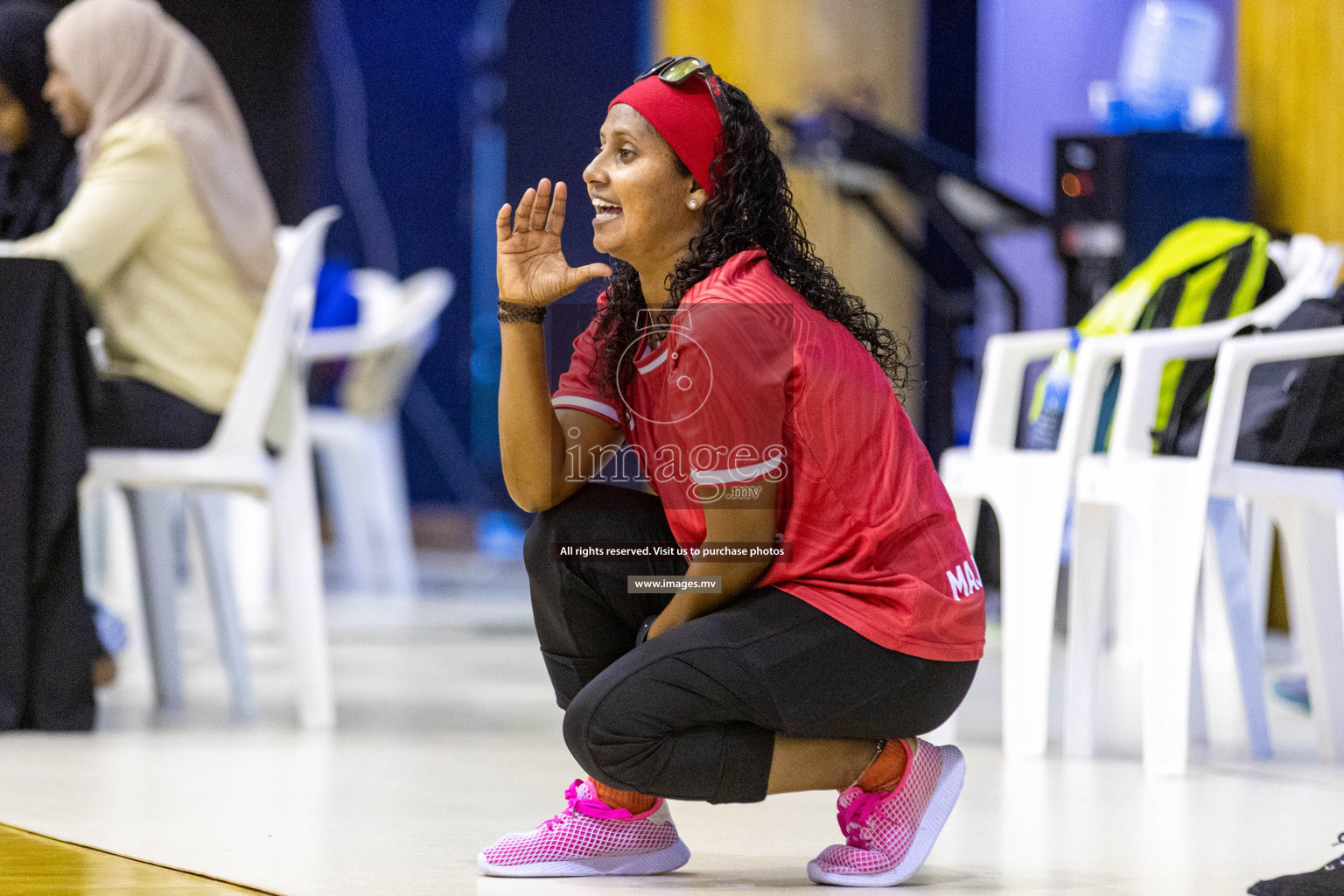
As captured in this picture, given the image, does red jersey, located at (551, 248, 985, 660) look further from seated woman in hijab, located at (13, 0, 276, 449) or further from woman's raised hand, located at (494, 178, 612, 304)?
seated woman in hijab, located at (13, 0, 276, 449)

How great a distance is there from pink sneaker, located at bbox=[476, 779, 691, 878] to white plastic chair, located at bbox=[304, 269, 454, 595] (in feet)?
11.6

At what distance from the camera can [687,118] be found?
141cm

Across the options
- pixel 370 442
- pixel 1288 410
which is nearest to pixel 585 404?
pixel 1288 410

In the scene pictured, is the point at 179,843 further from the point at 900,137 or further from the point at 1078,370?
the point at 900,137

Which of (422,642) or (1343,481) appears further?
(422,642)

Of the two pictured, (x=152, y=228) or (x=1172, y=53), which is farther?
(x=1172, y=53)

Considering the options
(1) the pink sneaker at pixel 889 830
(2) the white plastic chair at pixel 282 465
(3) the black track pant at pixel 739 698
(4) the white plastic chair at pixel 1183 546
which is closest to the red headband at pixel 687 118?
(3) the black track pant at pixel 739 698

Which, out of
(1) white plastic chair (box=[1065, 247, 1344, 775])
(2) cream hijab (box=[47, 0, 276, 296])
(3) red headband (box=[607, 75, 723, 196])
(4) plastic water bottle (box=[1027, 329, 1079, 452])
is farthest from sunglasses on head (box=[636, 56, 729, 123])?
(4) plastic water bottle (box=[1027, 329, 1079, 452])

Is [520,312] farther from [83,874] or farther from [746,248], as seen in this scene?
[83,874]

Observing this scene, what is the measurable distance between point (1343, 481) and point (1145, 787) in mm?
525

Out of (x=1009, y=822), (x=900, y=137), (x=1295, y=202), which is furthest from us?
(x=900, y=137)

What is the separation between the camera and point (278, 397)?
2.48 m

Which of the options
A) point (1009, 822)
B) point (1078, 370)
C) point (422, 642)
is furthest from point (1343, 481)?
point (422, 642)

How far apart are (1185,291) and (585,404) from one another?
56.6 inches
